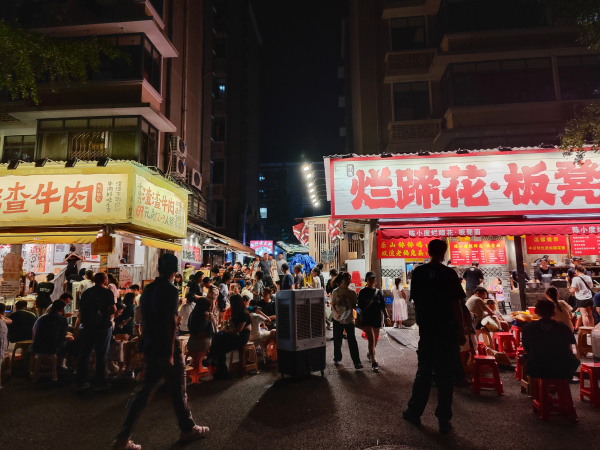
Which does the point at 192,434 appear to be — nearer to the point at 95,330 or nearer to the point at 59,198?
the point at 95,330

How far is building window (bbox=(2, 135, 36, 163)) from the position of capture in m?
15.6

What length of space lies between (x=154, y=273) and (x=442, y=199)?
12.4 meters

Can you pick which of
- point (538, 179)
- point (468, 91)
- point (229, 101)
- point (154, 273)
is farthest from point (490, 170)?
point (229, 101)

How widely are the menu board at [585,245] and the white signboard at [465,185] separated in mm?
1594

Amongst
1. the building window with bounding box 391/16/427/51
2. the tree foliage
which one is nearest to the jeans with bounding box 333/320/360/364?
the tree foliage

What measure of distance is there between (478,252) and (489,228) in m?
4.53

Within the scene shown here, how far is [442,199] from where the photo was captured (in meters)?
12.2

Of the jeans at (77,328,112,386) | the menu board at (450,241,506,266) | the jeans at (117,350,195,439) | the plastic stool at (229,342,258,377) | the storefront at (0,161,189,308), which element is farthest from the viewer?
the menu board at (450,241,506,266)

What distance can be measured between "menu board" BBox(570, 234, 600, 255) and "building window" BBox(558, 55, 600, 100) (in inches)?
278

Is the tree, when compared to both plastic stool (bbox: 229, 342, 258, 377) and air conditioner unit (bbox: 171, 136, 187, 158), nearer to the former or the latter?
plastic stool (bbox: 229, 342, 258, 377)

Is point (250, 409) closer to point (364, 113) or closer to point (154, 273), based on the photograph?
point (154, 273)

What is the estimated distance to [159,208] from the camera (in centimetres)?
1242

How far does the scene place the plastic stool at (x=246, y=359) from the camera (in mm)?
7273

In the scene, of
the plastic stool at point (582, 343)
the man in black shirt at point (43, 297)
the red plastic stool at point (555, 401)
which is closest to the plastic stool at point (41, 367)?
the man in black shirt at point (43, 297)
